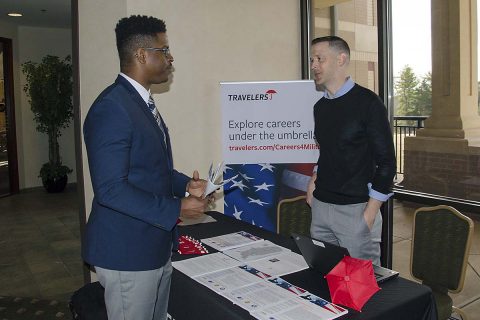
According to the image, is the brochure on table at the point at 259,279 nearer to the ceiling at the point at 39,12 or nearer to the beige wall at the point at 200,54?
the beige wall at the point at 200,54

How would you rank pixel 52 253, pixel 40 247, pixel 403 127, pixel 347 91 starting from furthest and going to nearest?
pixel 40 247 < pixel 52 253 < pixel 403 127 < pixel 347 91

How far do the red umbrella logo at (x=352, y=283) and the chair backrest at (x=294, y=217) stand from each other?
1.49 meters

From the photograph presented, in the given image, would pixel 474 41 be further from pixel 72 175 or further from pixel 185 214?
pixel 72 175

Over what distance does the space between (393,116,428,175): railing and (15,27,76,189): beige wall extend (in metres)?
6.73

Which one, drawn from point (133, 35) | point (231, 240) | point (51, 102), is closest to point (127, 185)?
point (133, 35)

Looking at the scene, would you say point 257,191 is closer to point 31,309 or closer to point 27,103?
point 31,309

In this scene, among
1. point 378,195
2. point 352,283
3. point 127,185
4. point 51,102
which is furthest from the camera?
point 51,102

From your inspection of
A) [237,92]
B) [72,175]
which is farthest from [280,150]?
[72,175]

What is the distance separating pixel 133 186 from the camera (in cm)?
132

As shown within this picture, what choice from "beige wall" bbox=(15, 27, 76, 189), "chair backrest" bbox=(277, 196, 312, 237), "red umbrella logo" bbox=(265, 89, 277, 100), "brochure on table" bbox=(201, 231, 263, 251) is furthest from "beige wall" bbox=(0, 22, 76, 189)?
"brochure on table" bbox=(201, 231, 263, 251)

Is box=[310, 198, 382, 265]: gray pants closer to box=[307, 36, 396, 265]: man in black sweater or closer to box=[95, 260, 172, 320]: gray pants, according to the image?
box=[307, 36, 396, 265]: man in black sweater

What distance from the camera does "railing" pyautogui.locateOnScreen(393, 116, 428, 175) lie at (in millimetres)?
3371

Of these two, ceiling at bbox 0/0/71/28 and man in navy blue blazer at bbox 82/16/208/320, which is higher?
ceiling at bbox 0/0/71/28

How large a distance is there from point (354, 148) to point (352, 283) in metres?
0.90
